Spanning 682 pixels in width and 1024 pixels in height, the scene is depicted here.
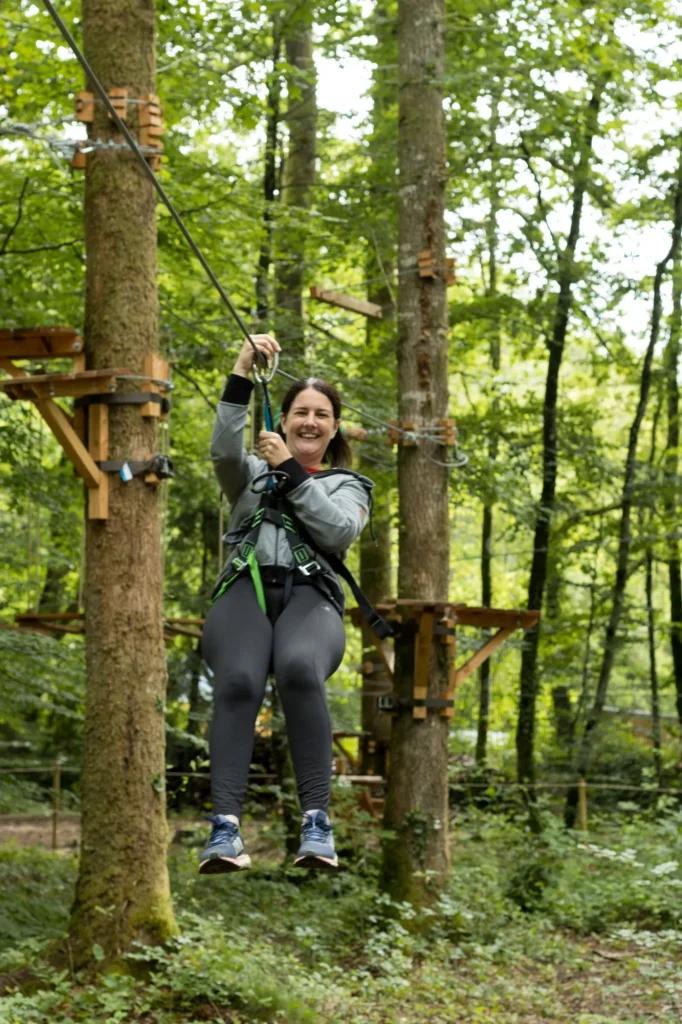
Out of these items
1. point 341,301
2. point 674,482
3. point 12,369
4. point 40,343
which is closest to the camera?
point 40,343

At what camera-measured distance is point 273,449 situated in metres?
3.79

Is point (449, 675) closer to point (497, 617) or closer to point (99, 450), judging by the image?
point (497, 617)

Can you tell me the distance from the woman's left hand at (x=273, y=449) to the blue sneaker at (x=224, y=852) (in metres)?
1.07

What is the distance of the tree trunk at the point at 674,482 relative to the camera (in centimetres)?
1577

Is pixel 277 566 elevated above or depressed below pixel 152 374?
below

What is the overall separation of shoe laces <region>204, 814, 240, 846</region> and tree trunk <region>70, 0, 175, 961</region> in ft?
10.6

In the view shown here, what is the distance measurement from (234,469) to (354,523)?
0.42 meters

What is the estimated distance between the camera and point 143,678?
271 inches

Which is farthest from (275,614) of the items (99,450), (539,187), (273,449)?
(539,187)

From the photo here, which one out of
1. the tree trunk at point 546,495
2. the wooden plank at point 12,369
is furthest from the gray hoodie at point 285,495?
the tree trunk at point 546,495

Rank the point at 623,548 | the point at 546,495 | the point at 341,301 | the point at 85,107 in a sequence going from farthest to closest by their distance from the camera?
the point at 623,548 < the point at 546,495 < the point at 341,301 < the point at 85,107

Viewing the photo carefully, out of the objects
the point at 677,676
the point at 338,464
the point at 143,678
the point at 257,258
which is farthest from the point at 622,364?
the point at 338,464

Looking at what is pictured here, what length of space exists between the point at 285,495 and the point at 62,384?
3.21 m

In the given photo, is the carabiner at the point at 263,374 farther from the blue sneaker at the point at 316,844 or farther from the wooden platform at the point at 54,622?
the wooden platform at the point at 54,622
